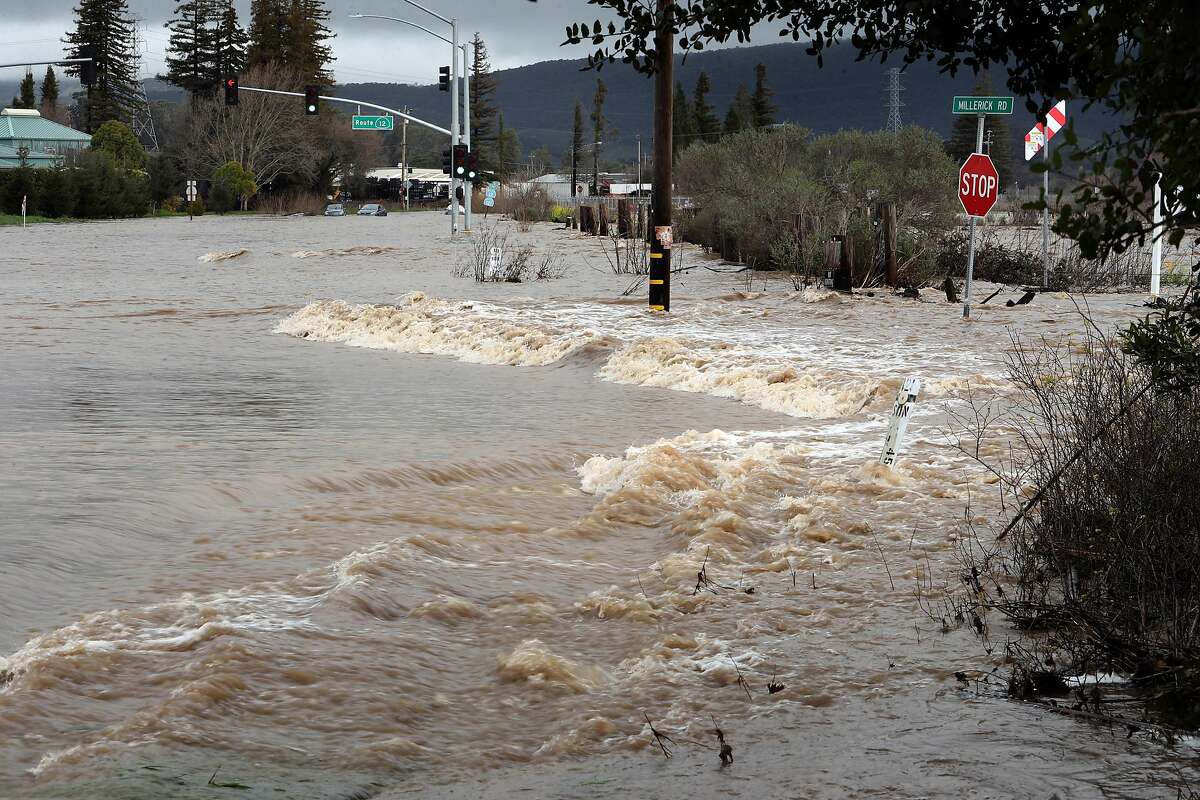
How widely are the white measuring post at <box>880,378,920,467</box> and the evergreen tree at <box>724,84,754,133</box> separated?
11723cm

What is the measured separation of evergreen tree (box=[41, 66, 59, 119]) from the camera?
150 m

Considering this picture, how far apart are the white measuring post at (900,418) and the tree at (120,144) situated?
A: 96.7 meters

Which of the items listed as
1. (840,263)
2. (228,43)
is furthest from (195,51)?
(840,263)

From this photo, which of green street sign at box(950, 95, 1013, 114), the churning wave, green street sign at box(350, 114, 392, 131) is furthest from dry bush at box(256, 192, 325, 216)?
green street sign at box(950, 95, 1013, 114)

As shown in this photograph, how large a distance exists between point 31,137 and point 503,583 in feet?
→ 380

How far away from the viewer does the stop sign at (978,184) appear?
64.3 ft

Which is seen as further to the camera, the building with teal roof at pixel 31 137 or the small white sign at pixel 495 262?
the building with teal roof at pixel 31 137

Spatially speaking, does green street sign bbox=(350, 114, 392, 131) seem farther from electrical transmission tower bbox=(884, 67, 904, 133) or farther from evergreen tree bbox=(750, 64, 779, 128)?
evergreen tree bbox=(750, 64, 779, 128)

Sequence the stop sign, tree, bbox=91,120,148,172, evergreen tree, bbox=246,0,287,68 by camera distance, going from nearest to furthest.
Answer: the stop sign
tree, bbox=91,120,148,172
evergreen tree, bbox=246,0,287,68

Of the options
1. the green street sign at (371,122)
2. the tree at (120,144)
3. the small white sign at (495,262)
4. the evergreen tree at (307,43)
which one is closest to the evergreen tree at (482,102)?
the evergreen tree at (307,43)

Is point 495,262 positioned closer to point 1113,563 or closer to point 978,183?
point 978,183

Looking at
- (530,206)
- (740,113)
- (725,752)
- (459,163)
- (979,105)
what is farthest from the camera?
(740,113)

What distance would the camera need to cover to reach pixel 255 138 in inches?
4419

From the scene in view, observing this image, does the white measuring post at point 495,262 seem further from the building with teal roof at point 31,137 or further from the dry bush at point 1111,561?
the building with teal roof at point 31,137
